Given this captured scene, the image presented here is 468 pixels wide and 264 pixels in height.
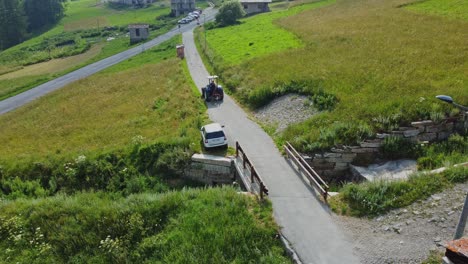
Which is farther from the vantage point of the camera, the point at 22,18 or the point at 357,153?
the point at 22,18

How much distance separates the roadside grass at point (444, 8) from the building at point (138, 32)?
57662mm

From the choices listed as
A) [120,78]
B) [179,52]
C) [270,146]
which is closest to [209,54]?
[179,52]

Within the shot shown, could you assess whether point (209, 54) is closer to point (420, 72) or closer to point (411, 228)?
point (420, 72)

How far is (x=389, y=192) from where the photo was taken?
59.2 feet

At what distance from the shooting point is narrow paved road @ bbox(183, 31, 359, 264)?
1547 centimetres

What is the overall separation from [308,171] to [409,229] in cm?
608

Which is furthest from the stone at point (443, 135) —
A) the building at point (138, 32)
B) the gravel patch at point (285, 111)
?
the building at point (138, 32)

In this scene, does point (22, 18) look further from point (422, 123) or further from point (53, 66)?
point (422, 123)

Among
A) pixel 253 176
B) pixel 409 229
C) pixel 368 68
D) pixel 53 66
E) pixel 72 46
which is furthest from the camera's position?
pixel 72 46

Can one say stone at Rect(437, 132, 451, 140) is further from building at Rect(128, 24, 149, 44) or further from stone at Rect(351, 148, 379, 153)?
building at Rect(128, 24, 149, 44)

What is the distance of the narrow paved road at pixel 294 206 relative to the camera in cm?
1547

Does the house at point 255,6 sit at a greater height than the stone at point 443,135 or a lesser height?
greater

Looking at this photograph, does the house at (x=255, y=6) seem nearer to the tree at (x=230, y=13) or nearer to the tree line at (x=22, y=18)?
the tree at (x=230, y=13)

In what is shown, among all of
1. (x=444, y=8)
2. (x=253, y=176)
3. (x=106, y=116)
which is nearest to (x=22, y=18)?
(x=106, y=116)
